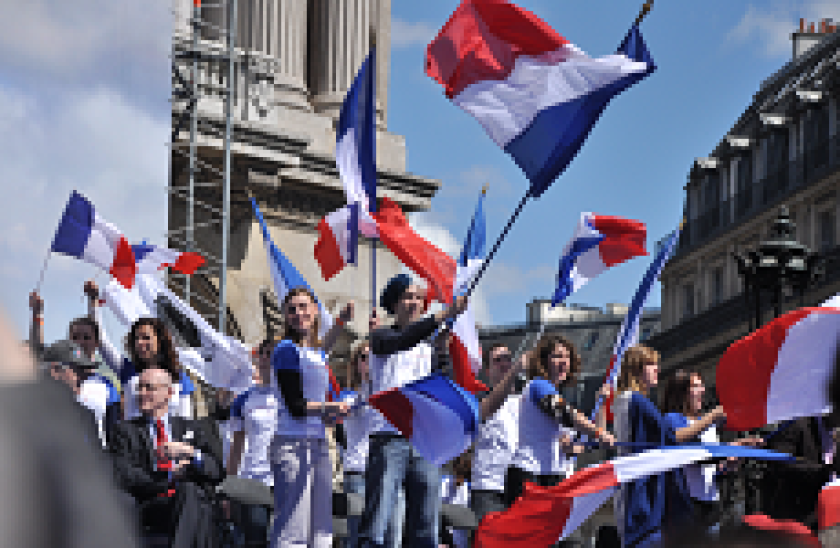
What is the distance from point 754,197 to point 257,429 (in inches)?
1729

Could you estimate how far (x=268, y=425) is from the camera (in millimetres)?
8039

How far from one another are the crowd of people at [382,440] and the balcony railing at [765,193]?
3597cm

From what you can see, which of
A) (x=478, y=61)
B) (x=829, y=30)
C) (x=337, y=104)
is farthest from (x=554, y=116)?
(x=829, y=30)

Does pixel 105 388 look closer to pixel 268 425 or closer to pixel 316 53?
pixel 268 425

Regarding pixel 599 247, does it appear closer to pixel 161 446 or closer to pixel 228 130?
pixel 161 446

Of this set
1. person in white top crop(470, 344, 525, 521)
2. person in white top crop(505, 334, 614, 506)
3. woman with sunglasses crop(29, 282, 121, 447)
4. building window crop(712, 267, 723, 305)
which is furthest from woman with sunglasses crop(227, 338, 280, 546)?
building window crop(712, 267, 723, 305)

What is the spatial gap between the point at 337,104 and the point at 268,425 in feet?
32.0

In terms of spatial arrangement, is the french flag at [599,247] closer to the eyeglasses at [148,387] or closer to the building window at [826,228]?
the eyeglasses at [148,387]

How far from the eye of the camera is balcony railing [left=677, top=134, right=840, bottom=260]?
4284 cm

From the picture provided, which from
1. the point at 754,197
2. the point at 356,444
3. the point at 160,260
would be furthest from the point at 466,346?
the point at 754,197

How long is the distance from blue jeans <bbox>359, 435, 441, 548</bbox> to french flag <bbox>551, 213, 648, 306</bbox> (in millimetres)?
3100

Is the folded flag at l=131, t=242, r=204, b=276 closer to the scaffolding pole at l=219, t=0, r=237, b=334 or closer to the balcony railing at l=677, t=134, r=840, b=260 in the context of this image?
the scaffolding pole at l=219, t=0, r=237, b=334

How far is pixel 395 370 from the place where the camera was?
672cm

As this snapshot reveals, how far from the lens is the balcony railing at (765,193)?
42844 millimetres
